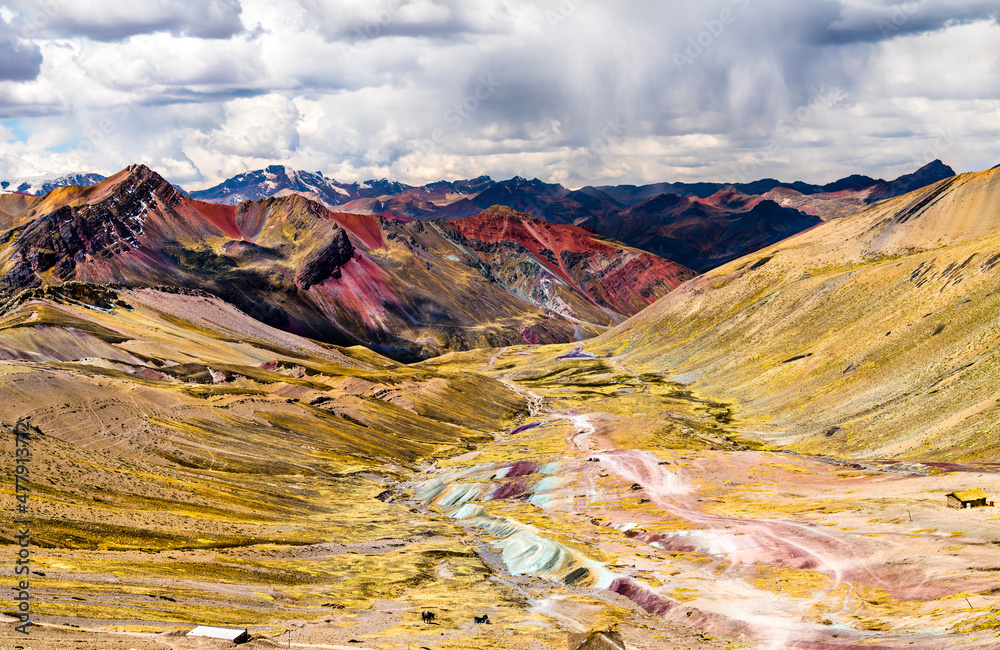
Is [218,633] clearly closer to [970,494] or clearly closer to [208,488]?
[208,488]

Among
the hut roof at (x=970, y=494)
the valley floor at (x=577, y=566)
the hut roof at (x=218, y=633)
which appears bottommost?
the valley floor at (x=577, y=566)

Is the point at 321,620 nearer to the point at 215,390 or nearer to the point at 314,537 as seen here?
the point at 314,537

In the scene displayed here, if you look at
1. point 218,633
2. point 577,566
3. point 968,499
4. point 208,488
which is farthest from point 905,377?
point 218,633

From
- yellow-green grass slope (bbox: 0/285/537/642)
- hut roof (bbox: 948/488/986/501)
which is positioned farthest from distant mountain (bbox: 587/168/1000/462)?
yellow-green grass slope (bbox: 0/285/537/642)

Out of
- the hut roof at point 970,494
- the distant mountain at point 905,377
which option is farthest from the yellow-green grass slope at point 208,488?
the distant mountain at point 905,377

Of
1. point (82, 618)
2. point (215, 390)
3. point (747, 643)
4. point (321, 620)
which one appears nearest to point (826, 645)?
point (747, 643)

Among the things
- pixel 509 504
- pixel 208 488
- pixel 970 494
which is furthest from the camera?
pixel 509 504

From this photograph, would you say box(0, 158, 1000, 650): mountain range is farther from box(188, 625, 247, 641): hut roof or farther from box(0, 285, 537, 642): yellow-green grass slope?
box(188, 625, 247, 641): hut roof

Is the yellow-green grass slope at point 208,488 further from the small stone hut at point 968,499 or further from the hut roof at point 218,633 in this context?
the small stone hut at point 968,499
